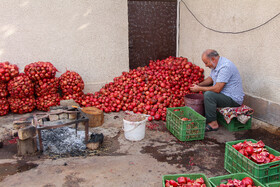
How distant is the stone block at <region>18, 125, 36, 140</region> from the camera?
144 inches

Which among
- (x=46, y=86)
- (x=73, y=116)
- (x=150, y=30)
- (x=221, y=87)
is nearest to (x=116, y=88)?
(x=46, y=86)

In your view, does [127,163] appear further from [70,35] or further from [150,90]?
[70,35]

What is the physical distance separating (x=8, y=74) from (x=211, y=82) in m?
4.54

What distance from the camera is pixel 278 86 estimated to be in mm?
4578

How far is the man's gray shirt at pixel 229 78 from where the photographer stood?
4547 millimetres

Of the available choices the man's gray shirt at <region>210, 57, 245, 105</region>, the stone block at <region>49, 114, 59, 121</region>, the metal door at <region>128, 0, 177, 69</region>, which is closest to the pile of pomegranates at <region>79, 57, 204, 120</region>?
the metal door at <region>128, 0, 177, 69</region>

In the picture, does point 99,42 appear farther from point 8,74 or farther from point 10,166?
point 10,166

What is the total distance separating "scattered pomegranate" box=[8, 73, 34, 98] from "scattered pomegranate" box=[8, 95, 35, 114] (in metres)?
0.12

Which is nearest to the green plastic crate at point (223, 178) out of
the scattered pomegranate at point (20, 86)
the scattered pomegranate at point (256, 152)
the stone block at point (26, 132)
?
the scattered pomegranate at point (256, 152)

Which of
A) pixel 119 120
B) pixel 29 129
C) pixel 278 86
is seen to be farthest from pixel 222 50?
pixel 29 129

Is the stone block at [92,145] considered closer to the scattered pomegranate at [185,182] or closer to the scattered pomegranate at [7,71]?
the scattered pomegranate at [185,182]

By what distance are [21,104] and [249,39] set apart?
5.28 metres

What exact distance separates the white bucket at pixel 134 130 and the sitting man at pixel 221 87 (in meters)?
1.36

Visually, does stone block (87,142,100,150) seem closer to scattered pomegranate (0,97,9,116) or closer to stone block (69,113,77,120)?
stone block (69,113,77,120)
